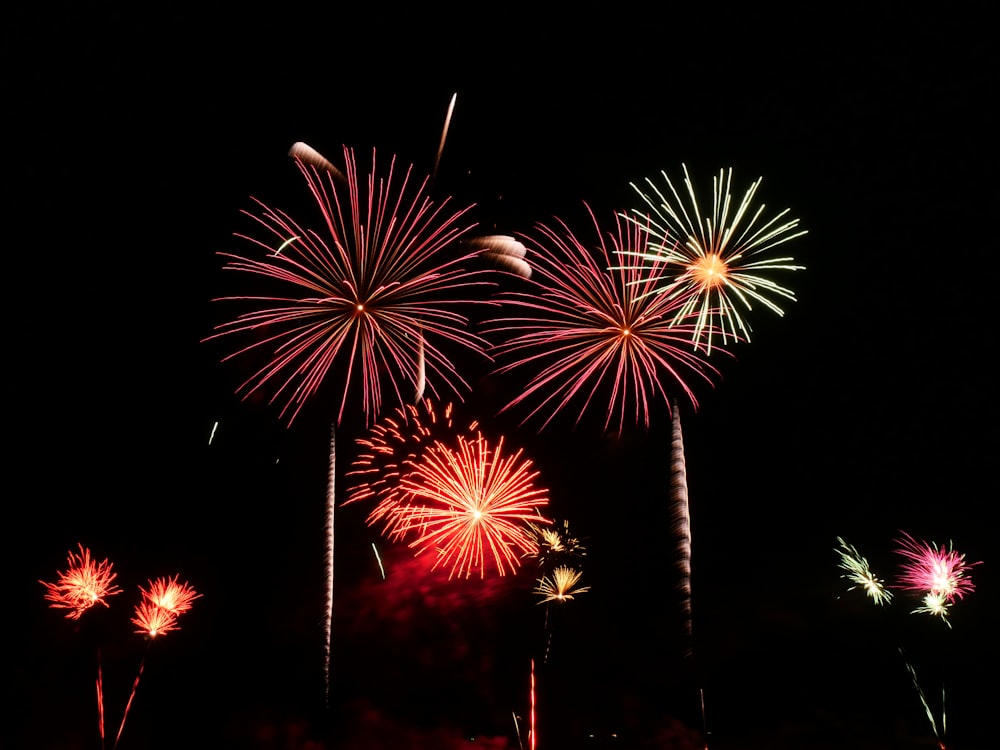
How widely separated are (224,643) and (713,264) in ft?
57.9

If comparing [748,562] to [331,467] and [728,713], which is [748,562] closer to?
[728,713]

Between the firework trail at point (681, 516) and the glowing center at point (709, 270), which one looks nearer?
the glowing center at point (709, 270)

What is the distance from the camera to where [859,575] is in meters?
15.6

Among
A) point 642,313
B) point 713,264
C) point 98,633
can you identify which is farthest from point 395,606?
point 713,264

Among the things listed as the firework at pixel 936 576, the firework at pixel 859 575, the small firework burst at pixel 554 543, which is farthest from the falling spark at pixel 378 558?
the firework at pixel 936 576

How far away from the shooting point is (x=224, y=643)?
18.1 m

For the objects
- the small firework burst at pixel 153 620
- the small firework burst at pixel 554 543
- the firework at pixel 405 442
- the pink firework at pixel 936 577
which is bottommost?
the small firework burst at pixel 153 620

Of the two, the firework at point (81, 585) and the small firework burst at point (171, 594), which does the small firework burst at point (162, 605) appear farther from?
the firework at point (81, 585)

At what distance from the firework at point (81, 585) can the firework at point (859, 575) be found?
21.9 meters

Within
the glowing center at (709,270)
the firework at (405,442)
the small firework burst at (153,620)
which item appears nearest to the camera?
the glowing center at (709,270)

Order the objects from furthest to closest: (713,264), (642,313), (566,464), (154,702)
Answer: (566,464) < (154,702) < (642,313) < (713,264)

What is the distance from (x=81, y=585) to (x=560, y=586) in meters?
14.7

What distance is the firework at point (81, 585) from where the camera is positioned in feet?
59.9

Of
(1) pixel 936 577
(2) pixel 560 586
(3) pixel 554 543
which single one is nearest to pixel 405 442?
(3) pixel 554 543
